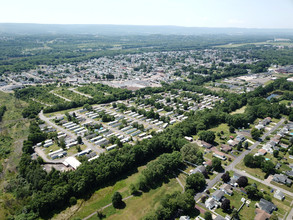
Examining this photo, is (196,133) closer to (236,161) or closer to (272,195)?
(236,161)

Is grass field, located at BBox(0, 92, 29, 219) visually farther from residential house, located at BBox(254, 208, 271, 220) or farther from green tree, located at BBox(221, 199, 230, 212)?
residential house, located at BBox(254, 208, 271, 220)

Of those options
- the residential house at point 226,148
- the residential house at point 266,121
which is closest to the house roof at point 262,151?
the residential house at point 226,148

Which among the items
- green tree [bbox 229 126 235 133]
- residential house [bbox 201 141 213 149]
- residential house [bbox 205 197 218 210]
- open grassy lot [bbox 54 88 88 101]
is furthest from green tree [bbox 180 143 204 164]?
open grassy lot [bbox 54 88 88 101]

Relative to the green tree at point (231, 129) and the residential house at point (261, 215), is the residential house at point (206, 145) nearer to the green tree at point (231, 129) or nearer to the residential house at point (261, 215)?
the green tree at point (231, 129)

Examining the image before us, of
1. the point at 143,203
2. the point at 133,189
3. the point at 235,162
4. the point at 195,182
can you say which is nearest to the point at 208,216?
the point at 195,182

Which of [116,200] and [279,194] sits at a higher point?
[279,194]

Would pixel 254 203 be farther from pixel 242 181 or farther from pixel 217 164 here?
pixel 217 164

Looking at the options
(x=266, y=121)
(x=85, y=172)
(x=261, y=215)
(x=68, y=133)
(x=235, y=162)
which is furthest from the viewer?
(x=266, y=121)
